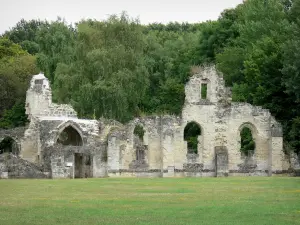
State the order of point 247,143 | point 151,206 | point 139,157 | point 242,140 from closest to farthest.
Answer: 1. point 151,206
2. point 139,157
3. point 247,143
4. point 242,140

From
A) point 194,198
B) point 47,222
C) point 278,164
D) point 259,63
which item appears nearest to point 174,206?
point 194,198

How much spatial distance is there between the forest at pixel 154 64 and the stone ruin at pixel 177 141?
185 cm

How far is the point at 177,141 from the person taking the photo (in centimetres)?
5091

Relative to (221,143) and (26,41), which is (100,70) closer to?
(221,143)

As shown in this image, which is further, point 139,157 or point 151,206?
point 139,157

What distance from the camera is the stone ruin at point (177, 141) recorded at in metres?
49.4

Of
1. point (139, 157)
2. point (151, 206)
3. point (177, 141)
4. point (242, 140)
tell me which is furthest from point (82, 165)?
point (151, 206)

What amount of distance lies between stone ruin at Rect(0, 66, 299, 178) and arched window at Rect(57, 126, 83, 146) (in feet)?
0.46

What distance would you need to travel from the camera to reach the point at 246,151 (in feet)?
174

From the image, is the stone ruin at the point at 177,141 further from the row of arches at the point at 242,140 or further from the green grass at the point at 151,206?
the green grass at the point at 151,206

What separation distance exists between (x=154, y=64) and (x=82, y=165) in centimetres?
2897

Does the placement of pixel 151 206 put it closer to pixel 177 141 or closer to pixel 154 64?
pixel 177 141

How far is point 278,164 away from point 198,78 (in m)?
7.31

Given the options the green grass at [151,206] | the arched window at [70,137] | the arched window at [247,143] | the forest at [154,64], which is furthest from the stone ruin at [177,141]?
the green grass at [151,206]
